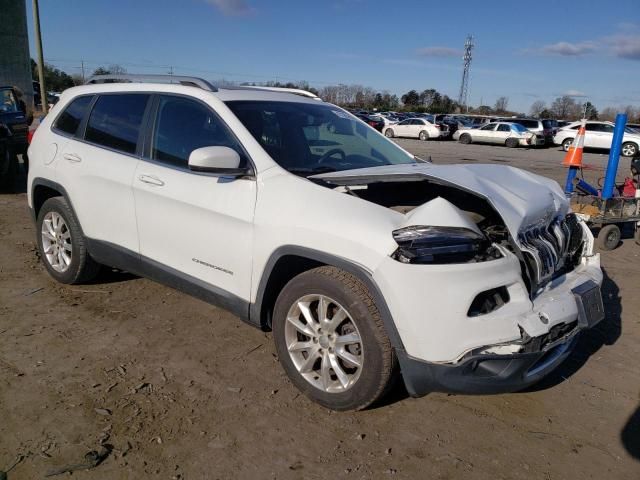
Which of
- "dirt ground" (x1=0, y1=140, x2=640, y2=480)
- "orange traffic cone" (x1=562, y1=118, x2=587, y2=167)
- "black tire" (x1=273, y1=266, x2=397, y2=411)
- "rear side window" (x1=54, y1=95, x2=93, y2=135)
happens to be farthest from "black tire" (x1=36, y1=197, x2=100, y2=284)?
"orange traffic cone" (x1=562, y1=118, x2=587, y2=167)

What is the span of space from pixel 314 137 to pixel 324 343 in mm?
1664

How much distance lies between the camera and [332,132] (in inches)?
165

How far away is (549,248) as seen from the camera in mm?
3115

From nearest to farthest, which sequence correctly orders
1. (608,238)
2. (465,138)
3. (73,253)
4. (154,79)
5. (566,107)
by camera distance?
(154,79) → (73,253) → (608,238) → (465,138) → (566,107)

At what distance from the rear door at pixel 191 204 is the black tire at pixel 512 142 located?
28.7 m

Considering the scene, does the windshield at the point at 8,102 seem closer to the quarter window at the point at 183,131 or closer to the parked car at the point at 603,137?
the quarter window at the point at 183,131

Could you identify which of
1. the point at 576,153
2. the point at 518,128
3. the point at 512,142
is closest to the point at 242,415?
the point at 576,153

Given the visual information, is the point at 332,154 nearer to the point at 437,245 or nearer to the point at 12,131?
the point at 437,245

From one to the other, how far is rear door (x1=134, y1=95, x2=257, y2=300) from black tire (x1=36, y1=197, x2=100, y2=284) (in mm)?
928

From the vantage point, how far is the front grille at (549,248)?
Answer: 2879mm

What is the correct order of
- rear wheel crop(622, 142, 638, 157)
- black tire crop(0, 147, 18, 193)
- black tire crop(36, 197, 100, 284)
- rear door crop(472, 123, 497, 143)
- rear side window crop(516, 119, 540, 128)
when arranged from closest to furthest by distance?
black tire crop(36, 197, 100, 284) < black tire crop(0, 147, 18, 193) < rear wheel crop(622, 142, 638, 157) < rear side window crop(516, 119, 540, 128) < rear door crop(472, 123, 497, 143)

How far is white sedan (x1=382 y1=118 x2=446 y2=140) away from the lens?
33.2 meters

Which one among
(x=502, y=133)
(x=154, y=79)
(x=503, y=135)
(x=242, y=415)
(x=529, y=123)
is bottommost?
(x=242, y=415)

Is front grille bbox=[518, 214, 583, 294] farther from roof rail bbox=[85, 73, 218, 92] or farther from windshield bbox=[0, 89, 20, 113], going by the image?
windshield bbox=[0, 89, 20, 113]
